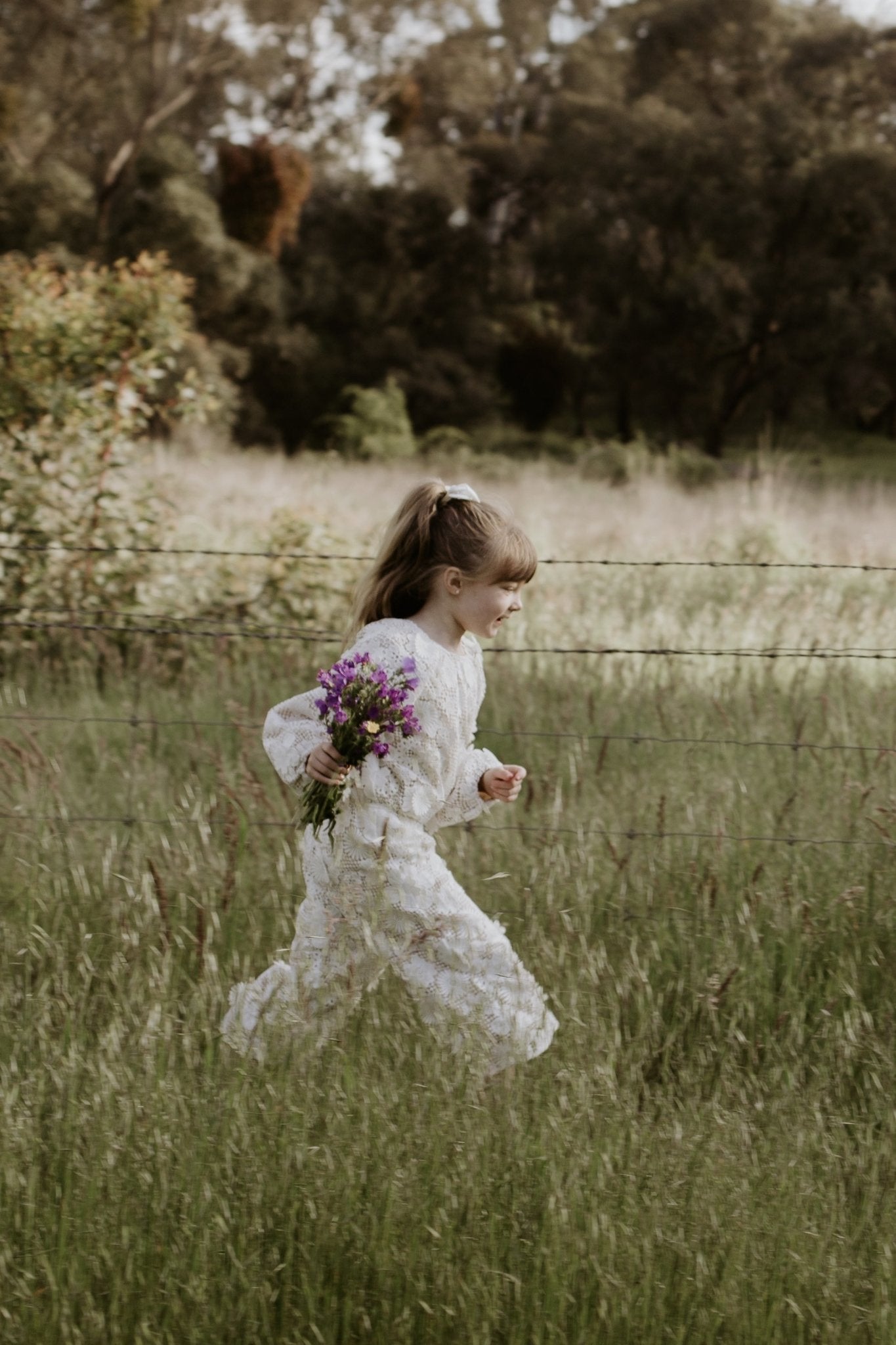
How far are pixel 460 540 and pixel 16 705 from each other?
3.57m

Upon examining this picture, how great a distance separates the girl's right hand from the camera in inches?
109

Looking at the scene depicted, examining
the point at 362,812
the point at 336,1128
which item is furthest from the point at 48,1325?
the point at 362,812

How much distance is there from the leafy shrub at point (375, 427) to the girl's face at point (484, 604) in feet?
63.1

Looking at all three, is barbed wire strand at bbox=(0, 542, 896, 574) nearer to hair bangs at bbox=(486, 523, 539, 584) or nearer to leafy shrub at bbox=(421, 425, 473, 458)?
hair bangs at bbox=(486, 523, 539, 584)

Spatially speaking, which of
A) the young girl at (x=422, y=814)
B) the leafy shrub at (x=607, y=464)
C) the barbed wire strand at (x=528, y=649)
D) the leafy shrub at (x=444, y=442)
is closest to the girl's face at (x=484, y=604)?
the young girl at (x=422, y=814)

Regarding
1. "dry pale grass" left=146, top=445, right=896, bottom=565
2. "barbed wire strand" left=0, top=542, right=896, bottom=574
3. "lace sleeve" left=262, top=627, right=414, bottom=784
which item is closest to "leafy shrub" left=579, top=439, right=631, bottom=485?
"dry pale grass" left=146, top=445, right=896, bottom=565

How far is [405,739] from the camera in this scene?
2990mm

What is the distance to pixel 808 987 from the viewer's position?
143 inches

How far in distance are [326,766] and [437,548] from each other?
1.93ft

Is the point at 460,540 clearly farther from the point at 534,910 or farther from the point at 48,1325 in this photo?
the point at 48,1325

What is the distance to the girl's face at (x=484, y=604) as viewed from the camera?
306 centimetres

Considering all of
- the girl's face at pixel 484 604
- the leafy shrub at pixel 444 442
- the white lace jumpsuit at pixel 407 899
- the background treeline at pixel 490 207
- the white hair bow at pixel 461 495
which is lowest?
the leafy shrub at pixel 444 442

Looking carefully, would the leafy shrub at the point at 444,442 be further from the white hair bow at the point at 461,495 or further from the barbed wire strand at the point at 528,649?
the white hair bow at the point at 461,495

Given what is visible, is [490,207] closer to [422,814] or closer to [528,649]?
[528,649]
